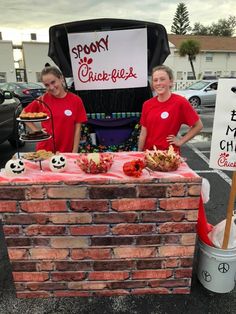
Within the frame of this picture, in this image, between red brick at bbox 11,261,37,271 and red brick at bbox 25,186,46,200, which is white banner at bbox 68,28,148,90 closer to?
red brick at bbox 25,186,46,200

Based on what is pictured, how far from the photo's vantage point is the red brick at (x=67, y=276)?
2.16 meters

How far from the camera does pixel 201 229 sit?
2.21 m

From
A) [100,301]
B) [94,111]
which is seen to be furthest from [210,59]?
[100,301]

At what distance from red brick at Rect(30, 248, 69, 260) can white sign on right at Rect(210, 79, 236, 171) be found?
1243 mm

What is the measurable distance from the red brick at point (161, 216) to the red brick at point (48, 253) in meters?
0.61

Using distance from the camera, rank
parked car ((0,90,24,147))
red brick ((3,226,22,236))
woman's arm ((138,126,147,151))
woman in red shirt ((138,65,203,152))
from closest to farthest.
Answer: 1. red brick ((3,226,22,236))
2. woman in red shirt ((138,65,203,152))
3. woman's arm ((138,126,147,151))
4. parked car ((0,90,24,147))

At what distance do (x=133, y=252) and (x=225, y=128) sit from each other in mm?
1087

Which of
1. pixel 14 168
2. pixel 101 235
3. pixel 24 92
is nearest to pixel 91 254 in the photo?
pixel 101 235

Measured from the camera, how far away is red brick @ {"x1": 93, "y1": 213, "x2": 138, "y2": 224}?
198cm

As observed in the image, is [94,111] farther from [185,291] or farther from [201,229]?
[185,291]

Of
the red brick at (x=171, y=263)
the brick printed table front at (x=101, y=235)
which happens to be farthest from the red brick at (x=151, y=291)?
the red brick at (x=171, y=263)

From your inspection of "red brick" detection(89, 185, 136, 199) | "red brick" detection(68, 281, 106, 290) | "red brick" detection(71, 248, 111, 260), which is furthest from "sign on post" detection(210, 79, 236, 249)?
"red brick" detection(68, 281, 106, 290)

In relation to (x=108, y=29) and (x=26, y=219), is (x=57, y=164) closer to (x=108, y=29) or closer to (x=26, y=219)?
(x=26, y=219)

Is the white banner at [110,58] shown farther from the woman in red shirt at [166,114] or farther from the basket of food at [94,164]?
the basket of food at [94,164]
